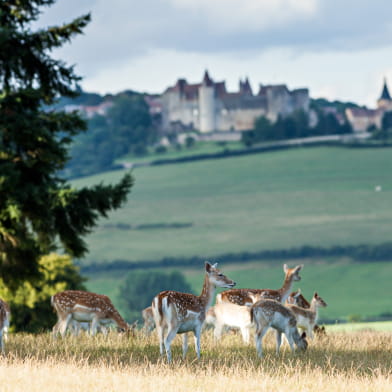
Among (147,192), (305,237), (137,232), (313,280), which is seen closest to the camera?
(313,280)

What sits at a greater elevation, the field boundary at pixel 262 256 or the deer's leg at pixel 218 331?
the deer's leg at pixel 218 331

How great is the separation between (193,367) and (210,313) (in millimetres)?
5763

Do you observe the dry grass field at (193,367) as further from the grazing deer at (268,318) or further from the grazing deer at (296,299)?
the grazing deer at (296,299)

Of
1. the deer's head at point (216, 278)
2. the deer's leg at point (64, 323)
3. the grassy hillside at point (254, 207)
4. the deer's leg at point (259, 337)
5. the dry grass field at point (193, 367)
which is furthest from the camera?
the grassy hillside at point (254, 207)

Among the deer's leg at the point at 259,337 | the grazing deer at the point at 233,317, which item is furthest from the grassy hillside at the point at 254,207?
the deer's leg at the point at 259,337

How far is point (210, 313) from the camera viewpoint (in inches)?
777

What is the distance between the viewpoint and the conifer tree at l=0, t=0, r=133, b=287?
24.1 m

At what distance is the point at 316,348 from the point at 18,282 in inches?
485

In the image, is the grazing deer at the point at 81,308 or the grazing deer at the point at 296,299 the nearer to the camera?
the grazing deer at the point at 81,308

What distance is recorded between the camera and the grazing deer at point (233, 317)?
17094 mm

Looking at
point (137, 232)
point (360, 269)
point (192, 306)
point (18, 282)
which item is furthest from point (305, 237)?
point (192, 306)

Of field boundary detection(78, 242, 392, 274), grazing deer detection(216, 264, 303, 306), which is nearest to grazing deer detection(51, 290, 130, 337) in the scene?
grazing deer detection(216, 264, 303, 306)

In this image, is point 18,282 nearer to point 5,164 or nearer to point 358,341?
point 5,164

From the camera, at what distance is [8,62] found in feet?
86.5
